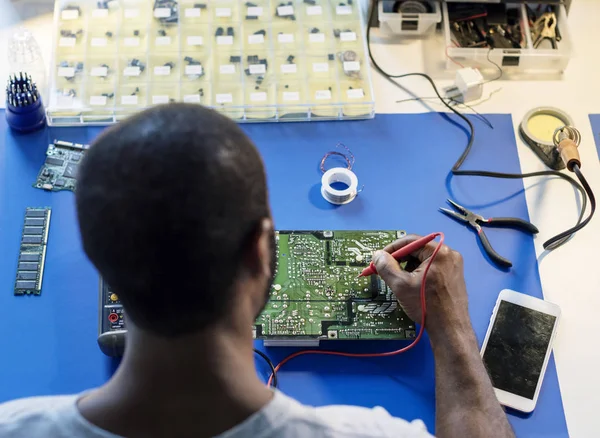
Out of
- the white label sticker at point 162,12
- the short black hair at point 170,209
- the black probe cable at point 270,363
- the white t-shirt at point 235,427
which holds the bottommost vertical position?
the black probe cable at point 270,363

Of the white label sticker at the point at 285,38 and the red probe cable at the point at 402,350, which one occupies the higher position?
→ the white label sticker at the point at 285,38

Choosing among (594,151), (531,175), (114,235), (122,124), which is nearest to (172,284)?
(114,235)

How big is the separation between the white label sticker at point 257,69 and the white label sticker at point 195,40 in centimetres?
16

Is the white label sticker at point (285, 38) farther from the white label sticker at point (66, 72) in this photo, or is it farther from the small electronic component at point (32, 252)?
the small electronic component at point (32, 252)

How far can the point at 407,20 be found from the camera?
1.94 m

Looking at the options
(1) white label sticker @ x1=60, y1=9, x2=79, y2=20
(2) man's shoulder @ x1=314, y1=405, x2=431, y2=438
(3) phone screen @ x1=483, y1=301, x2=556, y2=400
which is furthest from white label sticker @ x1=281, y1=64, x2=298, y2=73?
(2) man's shoulder @ x1=314, y1=405, x2=431, y2=438

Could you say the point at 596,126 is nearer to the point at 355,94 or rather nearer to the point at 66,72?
the point at 355,94

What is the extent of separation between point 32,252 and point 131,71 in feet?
1.80

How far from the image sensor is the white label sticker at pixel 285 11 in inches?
76.1

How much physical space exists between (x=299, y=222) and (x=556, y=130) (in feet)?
2.32

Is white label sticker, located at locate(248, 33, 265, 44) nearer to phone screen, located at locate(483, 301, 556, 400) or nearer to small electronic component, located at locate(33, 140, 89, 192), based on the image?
small electronic component, located at locate(33, 140, 89, 192)

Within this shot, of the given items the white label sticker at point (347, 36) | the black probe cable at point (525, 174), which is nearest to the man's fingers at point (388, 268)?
the black probe cable at point (525, 174)

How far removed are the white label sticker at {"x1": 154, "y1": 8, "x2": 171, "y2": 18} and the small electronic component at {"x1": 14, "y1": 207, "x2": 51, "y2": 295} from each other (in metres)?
0.63

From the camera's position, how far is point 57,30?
1872 millimetres
